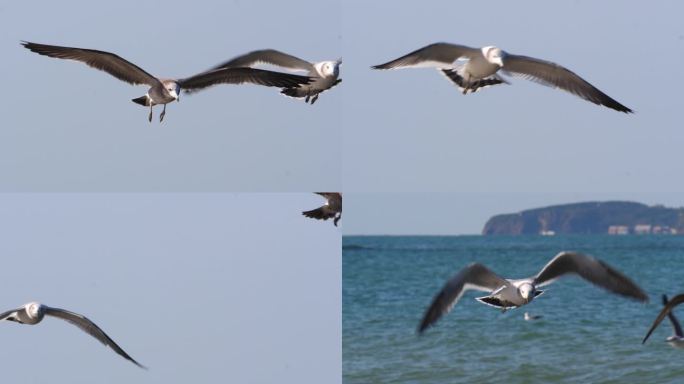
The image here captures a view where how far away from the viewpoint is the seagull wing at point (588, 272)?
26.1ft

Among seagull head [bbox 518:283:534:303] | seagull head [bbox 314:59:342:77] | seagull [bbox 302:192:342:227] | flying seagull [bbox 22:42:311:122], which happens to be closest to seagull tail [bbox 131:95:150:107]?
flying seagull [bbox 22:42:311:122]

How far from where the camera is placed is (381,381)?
15328mm

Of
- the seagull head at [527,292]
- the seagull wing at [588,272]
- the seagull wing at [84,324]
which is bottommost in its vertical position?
the seagull wing at [84,324]

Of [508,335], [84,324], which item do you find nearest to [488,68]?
[84,324]

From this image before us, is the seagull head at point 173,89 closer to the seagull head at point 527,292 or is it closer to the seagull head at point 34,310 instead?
the seagull head at point 34,310

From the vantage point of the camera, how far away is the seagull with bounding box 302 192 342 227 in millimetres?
10273

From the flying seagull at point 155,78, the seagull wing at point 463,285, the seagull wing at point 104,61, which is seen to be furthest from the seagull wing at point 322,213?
the seagull wing at point 463,285

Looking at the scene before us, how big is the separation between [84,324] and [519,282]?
11.0ft

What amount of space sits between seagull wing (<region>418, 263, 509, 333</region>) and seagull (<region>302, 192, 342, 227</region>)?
7.21 feet

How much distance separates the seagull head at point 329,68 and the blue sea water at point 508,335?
1966 millimetres

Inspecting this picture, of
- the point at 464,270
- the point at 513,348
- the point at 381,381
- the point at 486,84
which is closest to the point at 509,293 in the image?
the point at 464,270

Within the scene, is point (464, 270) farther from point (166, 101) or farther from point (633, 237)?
point (633, 237)

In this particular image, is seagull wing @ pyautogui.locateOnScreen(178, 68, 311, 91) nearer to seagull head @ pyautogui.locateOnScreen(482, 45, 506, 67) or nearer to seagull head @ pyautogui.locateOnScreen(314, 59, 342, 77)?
seagull head @ pyautogui.locateOnScreen(314, 59, 342, 77)

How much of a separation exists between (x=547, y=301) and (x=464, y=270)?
50.1 feet
